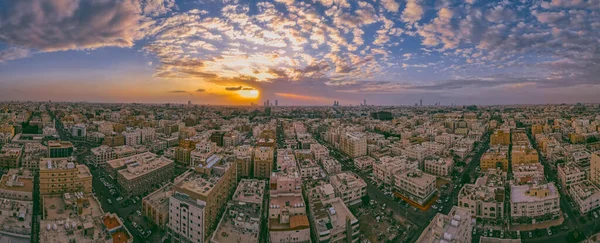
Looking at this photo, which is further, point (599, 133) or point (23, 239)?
point (599, 133)

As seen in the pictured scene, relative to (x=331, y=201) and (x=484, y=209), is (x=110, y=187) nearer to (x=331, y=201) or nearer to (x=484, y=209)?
(x=331, y=201)

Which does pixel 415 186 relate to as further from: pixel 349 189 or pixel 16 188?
pixel 16 188

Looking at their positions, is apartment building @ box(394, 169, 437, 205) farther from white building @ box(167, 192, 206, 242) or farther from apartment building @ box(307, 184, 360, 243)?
white building @ box(167, 192, 206, 242)

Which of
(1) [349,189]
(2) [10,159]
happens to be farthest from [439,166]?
(2) [10,159]

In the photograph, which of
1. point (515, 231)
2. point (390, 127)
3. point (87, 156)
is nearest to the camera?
point (515, 231)

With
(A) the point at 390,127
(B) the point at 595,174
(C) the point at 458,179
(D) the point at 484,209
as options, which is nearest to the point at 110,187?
(D) the point at 484,209

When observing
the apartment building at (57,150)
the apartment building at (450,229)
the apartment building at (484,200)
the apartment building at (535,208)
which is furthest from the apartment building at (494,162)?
the apartment building at (57,150)

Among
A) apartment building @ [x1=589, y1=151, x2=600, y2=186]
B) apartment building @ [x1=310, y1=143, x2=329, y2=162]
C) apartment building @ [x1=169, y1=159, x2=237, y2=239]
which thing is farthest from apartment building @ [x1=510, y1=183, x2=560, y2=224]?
apartment building @ [x1=169, y1=159, x2=237, y2=239]
